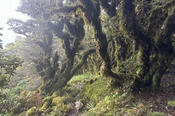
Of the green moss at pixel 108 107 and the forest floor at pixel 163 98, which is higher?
the forest floor at pixel 163 98

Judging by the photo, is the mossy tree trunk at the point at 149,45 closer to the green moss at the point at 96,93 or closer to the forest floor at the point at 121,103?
the forest floor at the point at 121,103

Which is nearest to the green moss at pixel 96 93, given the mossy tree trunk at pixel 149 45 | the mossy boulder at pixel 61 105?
the mossy boulder at pixel 61 105

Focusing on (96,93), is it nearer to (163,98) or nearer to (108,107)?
(108,107)

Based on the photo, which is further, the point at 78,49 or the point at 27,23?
the point at 27,23

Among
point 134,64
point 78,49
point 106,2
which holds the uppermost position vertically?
point 106,2

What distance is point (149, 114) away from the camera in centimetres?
297

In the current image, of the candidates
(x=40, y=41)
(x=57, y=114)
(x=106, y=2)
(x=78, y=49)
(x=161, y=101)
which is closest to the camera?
(x=161, y=101)

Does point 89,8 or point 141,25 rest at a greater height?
point 89,8

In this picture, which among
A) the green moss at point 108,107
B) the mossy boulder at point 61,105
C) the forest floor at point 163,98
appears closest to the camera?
the forest floor at point 163,98

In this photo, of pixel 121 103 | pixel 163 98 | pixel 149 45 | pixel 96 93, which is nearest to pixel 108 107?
pixel 121 103

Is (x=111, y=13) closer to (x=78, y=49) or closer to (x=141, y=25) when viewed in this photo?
(x=141, y=25)

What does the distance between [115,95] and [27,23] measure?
9167 mm

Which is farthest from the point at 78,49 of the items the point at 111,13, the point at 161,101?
the point at 161,101

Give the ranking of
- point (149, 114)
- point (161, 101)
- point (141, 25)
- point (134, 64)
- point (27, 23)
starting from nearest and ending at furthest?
point (149, 114), point (161, 101), point (141, 25), point (134, 64), point (27, 23)
